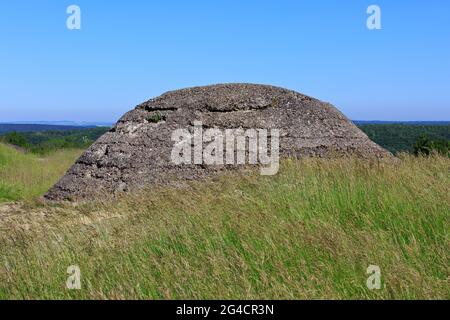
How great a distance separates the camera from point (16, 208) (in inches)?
374

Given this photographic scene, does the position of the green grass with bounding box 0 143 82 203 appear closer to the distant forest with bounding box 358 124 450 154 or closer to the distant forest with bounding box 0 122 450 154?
the distant forest with bounding box 0 122 450 154

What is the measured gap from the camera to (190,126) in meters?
10.7

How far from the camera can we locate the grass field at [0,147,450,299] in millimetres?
3553

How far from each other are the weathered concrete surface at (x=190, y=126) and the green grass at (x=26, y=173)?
116 centimetres

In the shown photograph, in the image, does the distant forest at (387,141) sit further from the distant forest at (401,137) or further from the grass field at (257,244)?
the grass field at (257,244)

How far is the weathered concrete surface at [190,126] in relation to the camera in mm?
10031

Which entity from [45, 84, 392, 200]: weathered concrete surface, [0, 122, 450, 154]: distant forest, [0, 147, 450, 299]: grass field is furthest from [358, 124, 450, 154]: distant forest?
[0, 147, 450, 299]: grass field

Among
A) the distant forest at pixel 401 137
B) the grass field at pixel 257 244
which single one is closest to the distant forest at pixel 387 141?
the distant forest at pixel 401 137

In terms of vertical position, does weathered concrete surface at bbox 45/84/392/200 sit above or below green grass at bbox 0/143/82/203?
above

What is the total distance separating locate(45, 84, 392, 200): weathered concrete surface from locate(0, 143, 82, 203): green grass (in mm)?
1157
